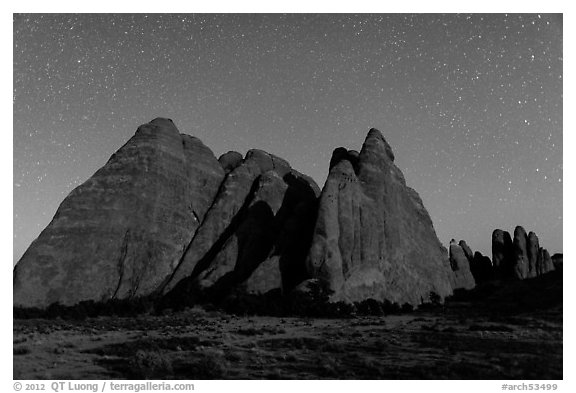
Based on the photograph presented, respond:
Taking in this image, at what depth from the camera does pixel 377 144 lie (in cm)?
5819

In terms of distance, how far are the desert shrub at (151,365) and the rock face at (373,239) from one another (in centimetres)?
2407

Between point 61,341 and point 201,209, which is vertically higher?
point 201,209

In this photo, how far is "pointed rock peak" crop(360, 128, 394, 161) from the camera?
188 feet

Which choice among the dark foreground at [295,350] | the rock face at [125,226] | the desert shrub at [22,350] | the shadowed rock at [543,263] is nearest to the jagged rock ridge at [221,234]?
the rock face at [125,226]

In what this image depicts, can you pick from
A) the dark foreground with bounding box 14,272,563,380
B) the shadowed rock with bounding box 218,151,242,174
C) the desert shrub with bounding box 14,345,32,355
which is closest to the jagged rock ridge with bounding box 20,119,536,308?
the shadowed rock with bounding box 218,151,242,174

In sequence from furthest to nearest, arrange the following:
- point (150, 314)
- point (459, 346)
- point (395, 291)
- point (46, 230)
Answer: point (46, 230) → point (395, 291) → point (150, 314) → point (459, 346)

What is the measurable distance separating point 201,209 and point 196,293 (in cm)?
1658

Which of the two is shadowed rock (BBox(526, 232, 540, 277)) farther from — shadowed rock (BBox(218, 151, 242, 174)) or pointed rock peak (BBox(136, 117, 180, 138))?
pointed rock peak (BBox(136, 117, 180, 138))

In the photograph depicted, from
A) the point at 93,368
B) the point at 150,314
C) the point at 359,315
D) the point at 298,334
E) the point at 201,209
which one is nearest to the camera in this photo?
the point at 93,368

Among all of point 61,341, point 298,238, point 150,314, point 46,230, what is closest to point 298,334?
point 61,341

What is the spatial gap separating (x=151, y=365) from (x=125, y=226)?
1459 inches

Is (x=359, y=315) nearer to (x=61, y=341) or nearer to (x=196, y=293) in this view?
(x=196, y=293)

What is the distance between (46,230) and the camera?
50219mm
